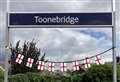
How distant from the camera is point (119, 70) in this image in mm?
28875

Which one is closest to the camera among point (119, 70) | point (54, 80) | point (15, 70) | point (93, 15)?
point (93, 15)

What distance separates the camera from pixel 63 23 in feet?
38.0

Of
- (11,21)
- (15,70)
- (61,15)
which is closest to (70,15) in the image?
(61,15)

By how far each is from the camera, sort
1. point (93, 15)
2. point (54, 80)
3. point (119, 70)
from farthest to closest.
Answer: point (54, 80)
point (119, 70)
point (93, 15)

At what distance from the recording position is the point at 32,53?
29.8m

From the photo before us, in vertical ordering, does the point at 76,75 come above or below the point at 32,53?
below

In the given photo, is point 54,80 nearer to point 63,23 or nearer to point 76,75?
point 76,75

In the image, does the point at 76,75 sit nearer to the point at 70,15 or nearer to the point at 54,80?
the point at 54,80

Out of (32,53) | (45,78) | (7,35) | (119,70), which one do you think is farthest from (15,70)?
(7,35)

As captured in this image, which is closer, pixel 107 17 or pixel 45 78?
pixel 107 17

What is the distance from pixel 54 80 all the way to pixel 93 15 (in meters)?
21.4

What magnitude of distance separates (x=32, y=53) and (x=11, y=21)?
1816cm

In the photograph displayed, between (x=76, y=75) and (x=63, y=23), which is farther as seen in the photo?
(x=76, y=75)

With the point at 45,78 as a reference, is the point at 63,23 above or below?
above
